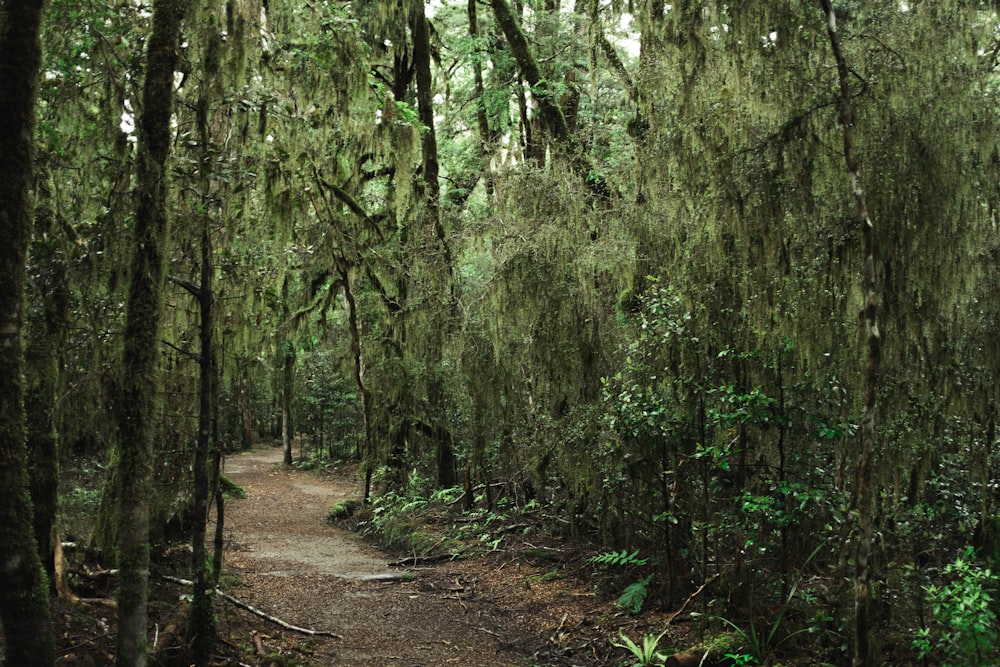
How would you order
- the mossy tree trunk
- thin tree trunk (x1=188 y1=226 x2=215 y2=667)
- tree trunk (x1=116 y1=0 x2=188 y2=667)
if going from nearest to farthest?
tree trunk (x1=116 y1=0 x2=188 y2=667) < thin tree trunk (x1=188 y1=226 x2=215 y2=667) < the mossy tree trunk

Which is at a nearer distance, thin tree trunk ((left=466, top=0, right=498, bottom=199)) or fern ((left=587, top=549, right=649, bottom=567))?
fern ((left=587, top=549, right=649, bottom=567))

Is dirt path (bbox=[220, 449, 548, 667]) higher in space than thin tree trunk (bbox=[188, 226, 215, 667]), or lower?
lower

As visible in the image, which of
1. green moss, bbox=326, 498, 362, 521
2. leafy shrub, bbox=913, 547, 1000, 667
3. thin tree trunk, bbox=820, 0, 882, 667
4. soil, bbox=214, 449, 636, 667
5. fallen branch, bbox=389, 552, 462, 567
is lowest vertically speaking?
green moss, bbox=326, 498, 362, 521

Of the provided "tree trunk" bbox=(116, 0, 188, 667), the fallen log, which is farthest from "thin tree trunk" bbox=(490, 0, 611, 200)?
the fallen log

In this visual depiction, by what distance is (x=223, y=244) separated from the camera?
6457 millimetres

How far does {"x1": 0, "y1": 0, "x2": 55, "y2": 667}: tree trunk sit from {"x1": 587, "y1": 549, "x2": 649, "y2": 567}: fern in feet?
18.5

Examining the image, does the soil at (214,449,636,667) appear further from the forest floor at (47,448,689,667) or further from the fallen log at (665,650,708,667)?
the fallen log at (665,650,708,667)

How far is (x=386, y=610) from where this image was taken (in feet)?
27.6

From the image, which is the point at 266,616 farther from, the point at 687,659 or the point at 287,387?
the point at 287,387

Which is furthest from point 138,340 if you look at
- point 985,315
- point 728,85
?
point 985,315

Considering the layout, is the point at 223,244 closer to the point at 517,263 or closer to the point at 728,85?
the point at 517,263

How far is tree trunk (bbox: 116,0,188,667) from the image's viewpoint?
442 cm

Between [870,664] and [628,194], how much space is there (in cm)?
571

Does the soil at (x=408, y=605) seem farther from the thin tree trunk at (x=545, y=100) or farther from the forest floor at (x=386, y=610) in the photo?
the thin tree trunk at (x=545, y=100)
